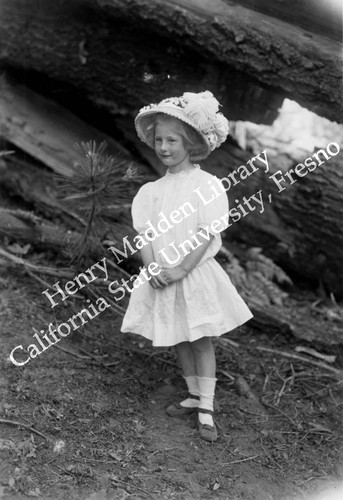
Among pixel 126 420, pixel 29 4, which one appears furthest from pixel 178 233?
pixel 29 4

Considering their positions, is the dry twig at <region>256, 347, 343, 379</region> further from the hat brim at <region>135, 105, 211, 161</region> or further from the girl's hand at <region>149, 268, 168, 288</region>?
the hat brim at <region>135, 105, 211, 161</region>

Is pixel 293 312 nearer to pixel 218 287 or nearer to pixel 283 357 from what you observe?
pixel 283 357

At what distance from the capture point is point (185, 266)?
3.56 metres

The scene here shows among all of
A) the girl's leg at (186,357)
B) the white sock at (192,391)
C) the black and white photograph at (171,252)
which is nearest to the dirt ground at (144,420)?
the black and white photograph at (171,252)

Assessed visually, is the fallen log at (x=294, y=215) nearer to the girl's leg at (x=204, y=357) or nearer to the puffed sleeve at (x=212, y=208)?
the puffed sleeve at (x=212, y=208)

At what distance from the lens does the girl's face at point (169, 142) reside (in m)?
3.58

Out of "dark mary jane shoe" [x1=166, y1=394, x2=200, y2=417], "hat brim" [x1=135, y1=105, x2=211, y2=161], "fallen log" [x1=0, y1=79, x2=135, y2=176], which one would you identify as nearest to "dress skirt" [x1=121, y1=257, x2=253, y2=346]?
"dark mary jane shoe" [x1=166, y1=394, x2=200, y2=417]

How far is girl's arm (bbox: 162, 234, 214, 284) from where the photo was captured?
3.55m

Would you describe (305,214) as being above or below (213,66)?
below

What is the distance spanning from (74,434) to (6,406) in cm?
40

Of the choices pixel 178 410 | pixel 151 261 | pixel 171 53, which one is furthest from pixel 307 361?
pixel 171 53

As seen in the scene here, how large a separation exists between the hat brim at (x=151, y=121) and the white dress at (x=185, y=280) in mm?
122

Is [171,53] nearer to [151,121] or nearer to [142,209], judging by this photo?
[151,121]

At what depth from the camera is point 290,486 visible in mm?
3260
